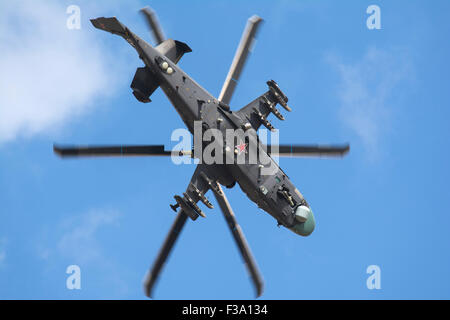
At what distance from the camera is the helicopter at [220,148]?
39.3 m

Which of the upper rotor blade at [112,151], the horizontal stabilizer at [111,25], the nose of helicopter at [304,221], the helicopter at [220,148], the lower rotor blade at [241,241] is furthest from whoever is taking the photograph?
the lower rotor blade at [241,241]

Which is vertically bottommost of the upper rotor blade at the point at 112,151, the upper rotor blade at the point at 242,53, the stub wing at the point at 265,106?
the upper rotor blade at the point at 112,151

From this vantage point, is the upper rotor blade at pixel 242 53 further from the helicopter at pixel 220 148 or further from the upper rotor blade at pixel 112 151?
the upper rotor blade at pixel 112 151

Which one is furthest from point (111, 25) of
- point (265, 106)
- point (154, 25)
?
point (265, 106)

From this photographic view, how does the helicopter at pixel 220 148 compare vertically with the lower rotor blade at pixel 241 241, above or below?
above

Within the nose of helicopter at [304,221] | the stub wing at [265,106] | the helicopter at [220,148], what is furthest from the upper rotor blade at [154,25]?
the nose of helicopter at [304,221]

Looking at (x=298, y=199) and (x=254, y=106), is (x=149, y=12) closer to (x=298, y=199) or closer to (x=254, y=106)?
(x=254, y=106)

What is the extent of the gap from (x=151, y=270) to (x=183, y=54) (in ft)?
49.4

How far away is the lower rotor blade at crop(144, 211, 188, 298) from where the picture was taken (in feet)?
138

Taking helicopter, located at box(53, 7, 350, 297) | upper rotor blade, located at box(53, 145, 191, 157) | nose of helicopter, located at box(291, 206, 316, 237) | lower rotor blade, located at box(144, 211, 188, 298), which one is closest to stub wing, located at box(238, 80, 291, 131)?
helicopter, located at box(53, 7, 350, 297)

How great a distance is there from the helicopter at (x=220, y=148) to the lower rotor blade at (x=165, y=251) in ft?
0.23

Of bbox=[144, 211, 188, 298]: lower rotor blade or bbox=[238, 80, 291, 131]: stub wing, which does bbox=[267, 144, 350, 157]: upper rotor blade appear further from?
bbox=[144, 211, 188, 298]: lower rotor blade

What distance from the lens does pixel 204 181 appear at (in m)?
41.1

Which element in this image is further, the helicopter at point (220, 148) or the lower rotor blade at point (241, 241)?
the lower rotor blade at point (241, 241)
